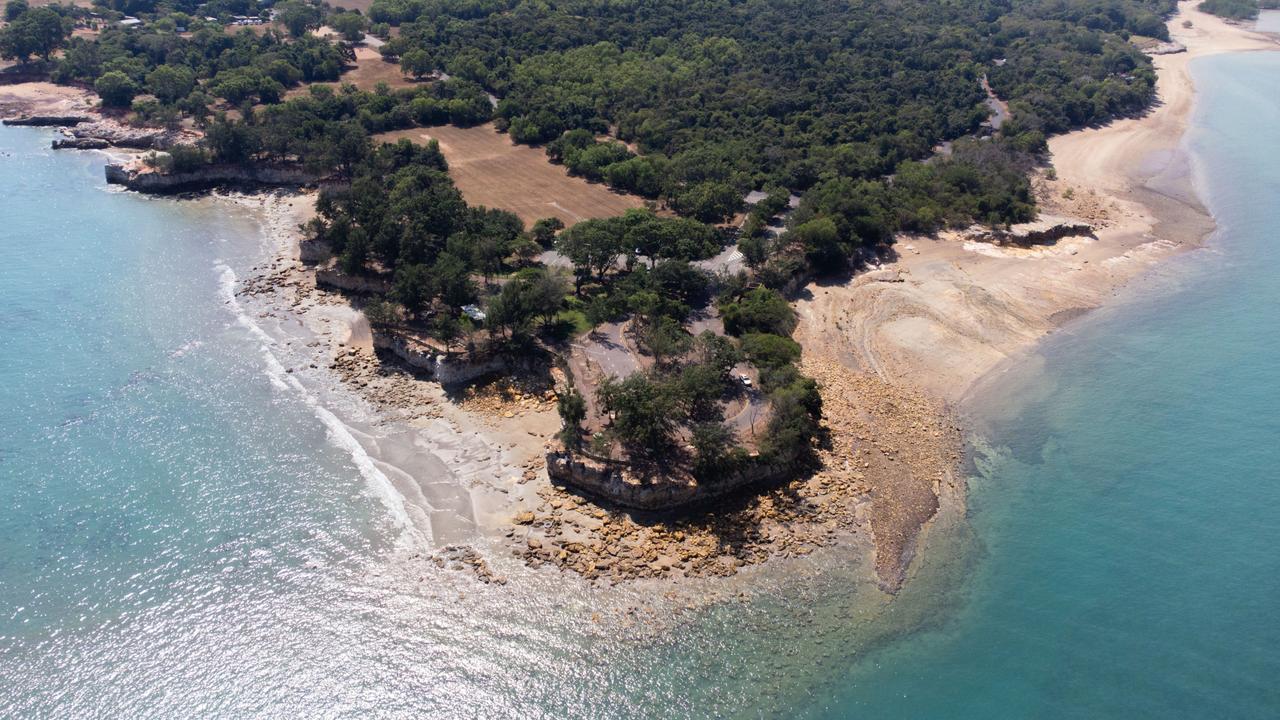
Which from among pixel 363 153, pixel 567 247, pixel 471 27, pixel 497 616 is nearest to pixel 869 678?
pixel 497 616

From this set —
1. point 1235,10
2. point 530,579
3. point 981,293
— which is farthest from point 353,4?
point 1235,10

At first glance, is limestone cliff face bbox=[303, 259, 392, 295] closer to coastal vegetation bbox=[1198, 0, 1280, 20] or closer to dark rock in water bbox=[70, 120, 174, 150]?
dark rock in water bbox=[70, 120, 174, 150]

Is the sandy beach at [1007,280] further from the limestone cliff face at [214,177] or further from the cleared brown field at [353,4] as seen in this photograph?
the cleared brown field at [353,4]

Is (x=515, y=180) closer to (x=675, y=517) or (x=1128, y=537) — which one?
(x=675, y=517)

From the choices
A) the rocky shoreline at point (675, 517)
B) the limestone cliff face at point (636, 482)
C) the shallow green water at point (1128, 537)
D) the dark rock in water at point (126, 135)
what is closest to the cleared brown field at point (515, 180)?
the dark rock in water at point (126, 135)

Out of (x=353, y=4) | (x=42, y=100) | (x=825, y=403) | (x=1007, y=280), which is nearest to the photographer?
(x=825, y=403)

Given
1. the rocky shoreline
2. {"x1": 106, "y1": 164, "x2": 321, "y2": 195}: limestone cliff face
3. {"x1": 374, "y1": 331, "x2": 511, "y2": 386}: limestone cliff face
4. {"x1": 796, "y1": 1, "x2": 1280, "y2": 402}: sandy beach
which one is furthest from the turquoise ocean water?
{"x1": 106, "y1": 164, "x2": 321, "y2": 195}: limestone cliff face
